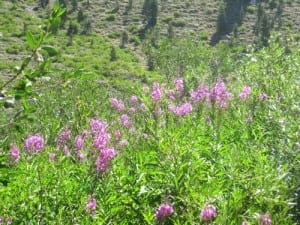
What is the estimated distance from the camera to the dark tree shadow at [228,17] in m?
80.1

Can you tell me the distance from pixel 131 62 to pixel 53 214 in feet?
209

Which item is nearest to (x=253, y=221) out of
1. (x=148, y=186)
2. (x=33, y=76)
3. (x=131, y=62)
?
(x=148, y=186)

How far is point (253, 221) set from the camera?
16.0ft

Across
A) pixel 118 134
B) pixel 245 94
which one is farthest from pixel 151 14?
pixel 118 134

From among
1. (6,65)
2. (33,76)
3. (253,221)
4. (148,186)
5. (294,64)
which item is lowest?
(6,65)

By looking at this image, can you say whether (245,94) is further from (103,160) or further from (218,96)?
(103,160)

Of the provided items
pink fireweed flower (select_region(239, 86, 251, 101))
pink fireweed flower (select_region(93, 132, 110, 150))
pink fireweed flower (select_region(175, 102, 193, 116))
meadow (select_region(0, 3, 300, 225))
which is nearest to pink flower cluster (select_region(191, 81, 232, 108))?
pink fireweed flower (select_region(239, 86, 251, 101))

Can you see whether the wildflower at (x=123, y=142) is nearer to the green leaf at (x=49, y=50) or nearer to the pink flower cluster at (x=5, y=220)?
the pink flower cluster at (x=5, y=220)

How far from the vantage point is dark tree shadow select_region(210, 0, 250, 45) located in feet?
263

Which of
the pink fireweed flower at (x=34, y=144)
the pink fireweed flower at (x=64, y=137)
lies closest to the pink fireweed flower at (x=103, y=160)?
the pink fireweed flower at (x=34, y=144)

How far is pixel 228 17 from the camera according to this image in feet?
281

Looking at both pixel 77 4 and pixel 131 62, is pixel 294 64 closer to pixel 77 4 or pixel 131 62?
pixel 131 62

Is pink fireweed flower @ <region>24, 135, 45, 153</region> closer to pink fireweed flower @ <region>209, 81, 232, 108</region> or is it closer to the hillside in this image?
pink fireweed flower @ <region>209, 81, 232, 108</region>

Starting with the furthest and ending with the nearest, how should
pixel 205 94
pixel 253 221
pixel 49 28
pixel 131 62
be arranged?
pixel 131 62, pixel 205 94, pixel 253 221, pixel 49 28
